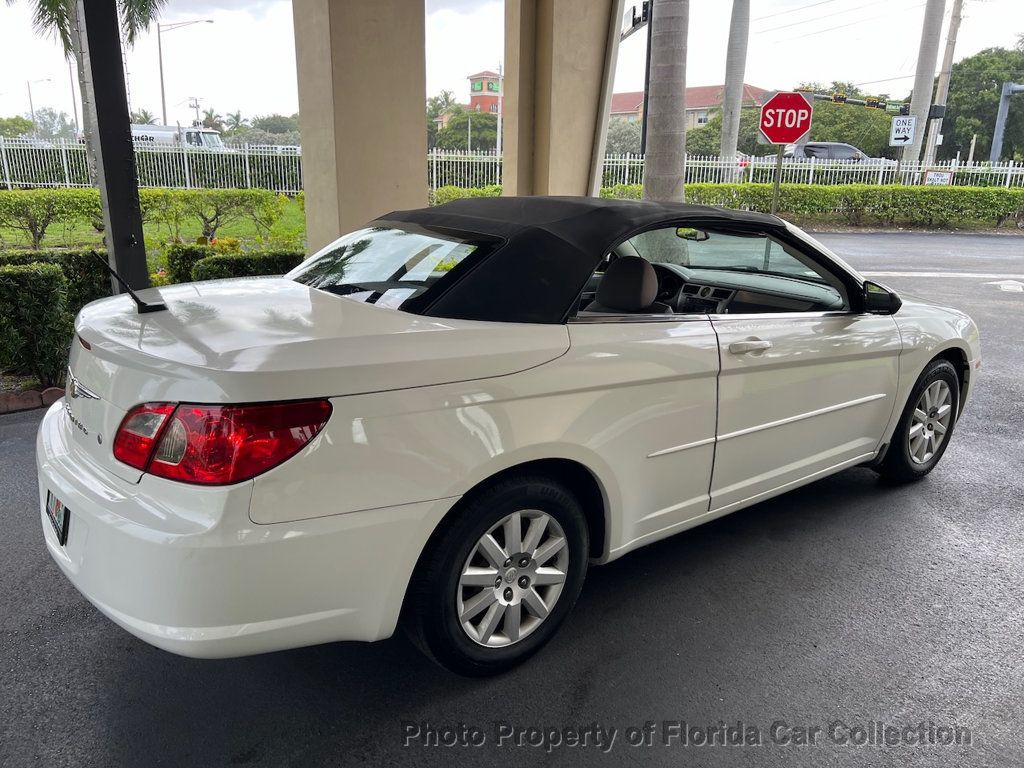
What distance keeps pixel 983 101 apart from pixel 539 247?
53208mm

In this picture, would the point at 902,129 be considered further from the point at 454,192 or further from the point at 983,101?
the point at 983,101

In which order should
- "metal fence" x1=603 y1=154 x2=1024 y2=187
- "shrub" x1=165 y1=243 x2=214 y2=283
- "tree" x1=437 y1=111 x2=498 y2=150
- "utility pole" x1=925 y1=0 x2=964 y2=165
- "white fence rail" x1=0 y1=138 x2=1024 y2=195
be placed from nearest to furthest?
"shrub" x1=165 y1=243 x2=214 y2=283
"white fence rail" x1=0 y1=138 x2=1024 y2=195
"metal fence" x1=603 y1=154 x2=1024 y2=187
"utility pole" x1=925 y1=0 x2=964 y2=165
"tree" x1=437 y1=111 x2=498 y2=150

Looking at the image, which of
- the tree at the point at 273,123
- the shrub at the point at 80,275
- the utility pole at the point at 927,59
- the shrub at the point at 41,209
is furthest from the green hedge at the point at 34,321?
the tree at the point at 273,123

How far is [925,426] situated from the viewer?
14.4ft

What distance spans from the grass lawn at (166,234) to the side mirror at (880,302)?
9.23 metres

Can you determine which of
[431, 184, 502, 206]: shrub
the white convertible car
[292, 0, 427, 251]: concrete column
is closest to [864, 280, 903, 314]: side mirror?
the white convertible car

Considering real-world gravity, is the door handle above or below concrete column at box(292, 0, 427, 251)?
below

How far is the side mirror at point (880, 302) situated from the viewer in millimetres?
3748

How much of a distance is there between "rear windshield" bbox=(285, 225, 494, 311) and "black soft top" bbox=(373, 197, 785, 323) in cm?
6

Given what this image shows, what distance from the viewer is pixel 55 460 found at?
2523 millimetres

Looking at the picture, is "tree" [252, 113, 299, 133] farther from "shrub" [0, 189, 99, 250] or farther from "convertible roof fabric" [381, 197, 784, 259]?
"convertible roof fabric" [381, 197, 784, 259]

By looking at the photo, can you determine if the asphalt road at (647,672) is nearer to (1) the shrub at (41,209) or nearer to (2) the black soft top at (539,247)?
(2) the black soft top at (539,247)

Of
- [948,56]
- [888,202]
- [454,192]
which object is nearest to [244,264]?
[454,192]

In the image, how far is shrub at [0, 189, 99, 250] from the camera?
1219 centimetres
